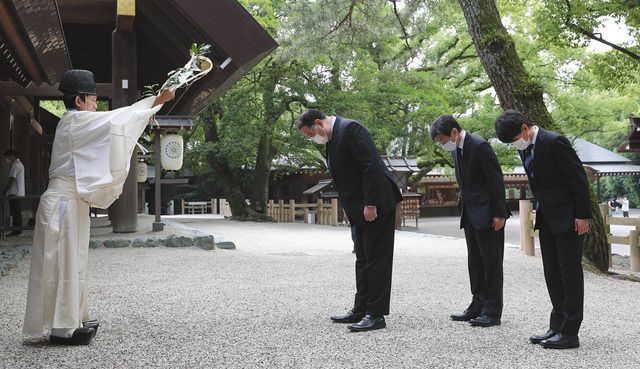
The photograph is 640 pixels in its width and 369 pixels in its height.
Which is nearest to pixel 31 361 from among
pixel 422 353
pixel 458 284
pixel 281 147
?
pixel 422 353

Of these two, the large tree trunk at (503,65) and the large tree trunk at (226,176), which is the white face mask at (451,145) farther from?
the large tree trunk at (226,176)

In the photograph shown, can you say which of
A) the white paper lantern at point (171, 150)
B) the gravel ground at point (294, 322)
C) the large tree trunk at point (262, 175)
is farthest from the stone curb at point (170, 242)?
the large tree trunk at point (262, 175)

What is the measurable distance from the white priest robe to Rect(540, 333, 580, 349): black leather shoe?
2482 mm

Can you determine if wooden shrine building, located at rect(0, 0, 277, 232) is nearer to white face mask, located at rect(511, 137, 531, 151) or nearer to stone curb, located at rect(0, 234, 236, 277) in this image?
stone curb, located at rect(0, 234, 236, 277)

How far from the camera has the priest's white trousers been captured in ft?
10.4

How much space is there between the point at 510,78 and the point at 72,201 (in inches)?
222

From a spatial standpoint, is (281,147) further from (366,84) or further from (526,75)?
(526,75)

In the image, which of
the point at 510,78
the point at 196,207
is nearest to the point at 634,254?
the point at 510,78

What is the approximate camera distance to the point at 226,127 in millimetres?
19891

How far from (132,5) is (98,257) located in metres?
3.66

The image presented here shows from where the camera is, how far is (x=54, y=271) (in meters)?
3.17

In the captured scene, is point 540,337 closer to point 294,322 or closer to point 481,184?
point 481,184

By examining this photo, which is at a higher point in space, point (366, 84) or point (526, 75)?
point (366, 84)

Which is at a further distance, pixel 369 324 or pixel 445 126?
pixel 445 126
